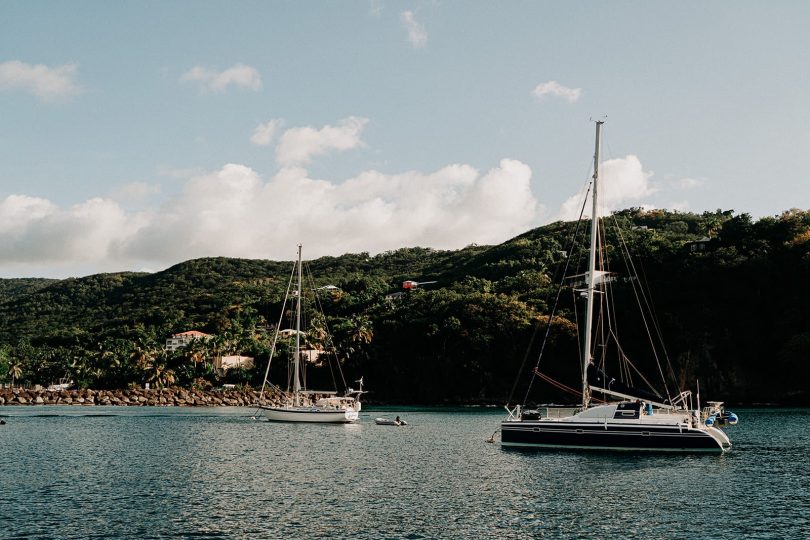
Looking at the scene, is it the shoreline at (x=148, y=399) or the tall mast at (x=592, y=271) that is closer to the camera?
the tall mast at (x=592, y=271)

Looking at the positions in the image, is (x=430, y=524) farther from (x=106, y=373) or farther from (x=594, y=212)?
(x=106, y=373)

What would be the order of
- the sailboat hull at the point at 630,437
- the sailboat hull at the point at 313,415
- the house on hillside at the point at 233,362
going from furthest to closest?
1. the house on hillside at the point at 233,362
2. the sailboat hull at the point at 313,415
3. the sailboat hull at the point at 630,437

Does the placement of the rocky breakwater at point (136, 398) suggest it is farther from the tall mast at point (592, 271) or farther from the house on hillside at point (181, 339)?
the tall mast at point (592, 271)

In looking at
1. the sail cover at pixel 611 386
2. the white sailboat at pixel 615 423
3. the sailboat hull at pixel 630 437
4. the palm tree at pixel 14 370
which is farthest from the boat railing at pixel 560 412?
the palm tree at pixel 14 370

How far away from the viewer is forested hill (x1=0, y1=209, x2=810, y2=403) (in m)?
112

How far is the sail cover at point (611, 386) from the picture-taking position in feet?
150

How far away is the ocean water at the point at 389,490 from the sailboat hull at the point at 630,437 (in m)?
0.82

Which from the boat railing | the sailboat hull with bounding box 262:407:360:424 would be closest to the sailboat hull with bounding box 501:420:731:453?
the boat railing

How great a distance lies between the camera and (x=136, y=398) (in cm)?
12681

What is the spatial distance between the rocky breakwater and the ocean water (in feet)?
221

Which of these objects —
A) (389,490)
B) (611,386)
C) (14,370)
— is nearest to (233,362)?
(14,370)

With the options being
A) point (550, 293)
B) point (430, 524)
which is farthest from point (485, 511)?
point (550, 293)

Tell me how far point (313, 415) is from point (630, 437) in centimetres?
4242

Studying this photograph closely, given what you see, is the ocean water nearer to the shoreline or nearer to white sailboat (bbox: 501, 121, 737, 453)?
white sailboat (bbox: 501, 121, 737, 453)
